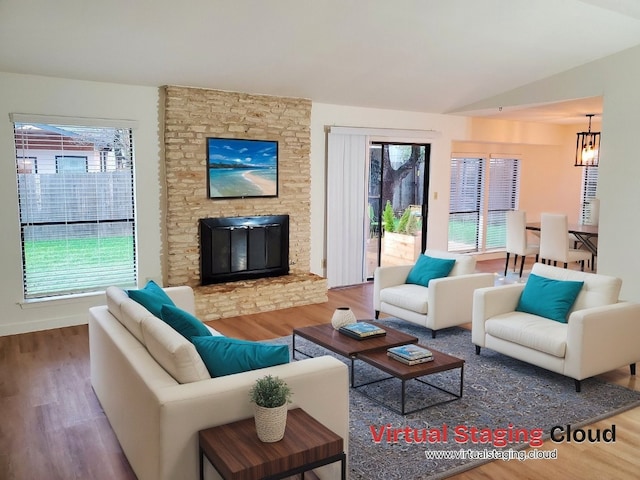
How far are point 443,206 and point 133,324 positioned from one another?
6295mm

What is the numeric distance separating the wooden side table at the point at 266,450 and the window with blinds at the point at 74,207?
3894 mm

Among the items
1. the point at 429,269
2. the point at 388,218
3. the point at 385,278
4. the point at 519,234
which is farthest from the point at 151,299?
the point at 519,234

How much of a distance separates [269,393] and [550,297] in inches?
119

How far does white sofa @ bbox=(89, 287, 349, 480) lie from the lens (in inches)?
96.3

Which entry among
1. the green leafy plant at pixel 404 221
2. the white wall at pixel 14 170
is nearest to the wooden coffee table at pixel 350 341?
the white wall at pixel 14 170

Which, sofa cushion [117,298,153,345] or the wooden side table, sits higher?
sofa cushion [117,298,153,345]

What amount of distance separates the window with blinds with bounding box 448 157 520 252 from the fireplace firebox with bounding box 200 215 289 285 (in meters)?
3.71

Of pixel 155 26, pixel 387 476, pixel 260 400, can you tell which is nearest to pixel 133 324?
pixel 260 400

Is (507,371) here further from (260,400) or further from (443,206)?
(443,206)

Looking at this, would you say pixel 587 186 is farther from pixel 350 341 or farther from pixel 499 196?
pixel 350 341

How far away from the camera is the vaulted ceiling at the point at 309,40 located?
4449 millimetres

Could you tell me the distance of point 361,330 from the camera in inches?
167

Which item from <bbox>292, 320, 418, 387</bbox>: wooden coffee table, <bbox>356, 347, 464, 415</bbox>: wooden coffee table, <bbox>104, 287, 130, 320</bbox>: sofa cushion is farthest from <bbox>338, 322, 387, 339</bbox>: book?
<bbox>104, 287, 130, 320</bbox>: sofa cushion

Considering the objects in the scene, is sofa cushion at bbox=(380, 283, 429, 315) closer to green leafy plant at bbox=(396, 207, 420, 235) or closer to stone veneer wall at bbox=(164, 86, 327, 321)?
stone veneer wall at bbox=(164, 86, 327, 321)
